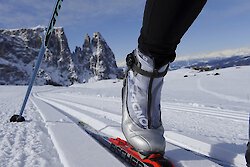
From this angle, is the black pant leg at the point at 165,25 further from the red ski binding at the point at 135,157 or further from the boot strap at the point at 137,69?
the red ski binding at the point at 135,157

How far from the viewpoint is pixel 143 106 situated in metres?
1.41

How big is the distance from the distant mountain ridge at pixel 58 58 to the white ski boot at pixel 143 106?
10841 cm

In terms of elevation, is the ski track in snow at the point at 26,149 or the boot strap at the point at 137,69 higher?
the boot strap at the point at 137,69

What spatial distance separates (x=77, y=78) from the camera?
118375 mm

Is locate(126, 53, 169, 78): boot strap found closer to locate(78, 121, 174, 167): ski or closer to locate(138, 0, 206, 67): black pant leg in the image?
locate(138, 0, 206, 67): black pant leg

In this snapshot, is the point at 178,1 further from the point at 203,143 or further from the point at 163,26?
the point at 203,143

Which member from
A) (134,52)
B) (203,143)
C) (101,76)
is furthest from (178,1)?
(101,76)

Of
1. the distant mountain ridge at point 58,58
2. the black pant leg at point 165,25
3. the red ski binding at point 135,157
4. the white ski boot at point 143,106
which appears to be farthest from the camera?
the distant mountain ridge at point 58,58

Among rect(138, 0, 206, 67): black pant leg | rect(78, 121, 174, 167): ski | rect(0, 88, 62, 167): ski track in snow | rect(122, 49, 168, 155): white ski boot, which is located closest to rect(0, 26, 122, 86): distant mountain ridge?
rect(0, 88, 62, 167): ski track in snow

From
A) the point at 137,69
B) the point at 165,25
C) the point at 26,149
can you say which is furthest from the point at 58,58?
the point at 165,25

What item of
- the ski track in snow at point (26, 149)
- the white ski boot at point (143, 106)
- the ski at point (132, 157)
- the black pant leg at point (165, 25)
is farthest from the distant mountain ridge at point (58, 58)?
the black pant leg at point (165, 25)

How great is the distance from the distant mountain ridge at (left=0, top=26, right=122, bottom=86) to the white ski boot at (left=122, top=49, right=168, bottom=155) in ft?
356

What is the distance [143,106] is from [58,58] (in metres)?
125

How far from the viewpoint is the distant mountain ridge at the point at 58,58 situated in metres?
109
